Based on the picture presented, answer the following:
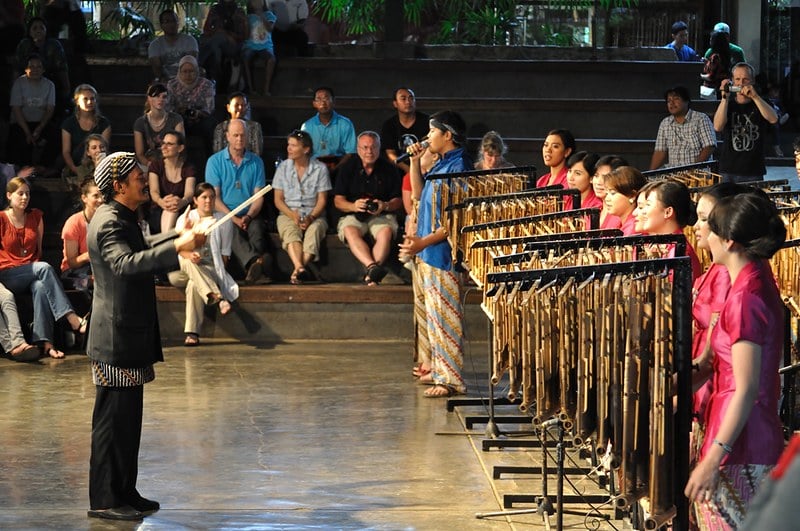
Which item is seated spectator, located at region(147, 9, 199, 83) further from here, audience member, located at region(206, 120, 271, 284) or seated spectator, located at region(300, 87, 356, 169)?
audience member, located at region(206, 120, 271, 284)

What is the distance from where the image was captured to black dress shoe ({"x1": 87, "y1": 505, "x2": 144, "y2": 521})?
5.70 meters

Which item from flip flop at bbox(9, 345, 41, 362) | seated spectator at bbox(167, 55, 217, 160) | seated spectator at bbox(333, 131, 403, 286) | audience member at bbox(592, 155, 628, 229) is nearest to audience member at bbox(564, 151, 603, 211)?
audience member at bbox(592, 155, 628, 229)

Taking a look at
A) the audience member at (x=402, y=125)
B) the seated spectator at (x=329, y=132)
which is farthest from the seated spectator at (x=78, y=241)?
the audience member at (x=402, y=125)

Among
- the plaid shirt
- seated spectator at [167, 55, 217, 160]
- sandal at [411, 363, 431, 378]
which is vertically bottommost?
sandal at [411, 363, 431, 378]

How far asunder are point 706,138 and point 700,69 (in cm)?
287

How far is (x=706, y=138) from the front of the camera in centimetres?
1125

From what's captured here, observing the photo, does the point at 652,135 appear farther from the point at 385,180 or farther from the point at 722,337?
the point at 722,337

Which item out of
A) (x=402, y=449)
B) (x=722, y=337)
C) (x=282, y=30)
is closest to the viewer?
(x=722, y=337)

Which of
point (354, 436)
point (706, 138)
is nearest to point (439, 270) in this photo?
point (354, 436)

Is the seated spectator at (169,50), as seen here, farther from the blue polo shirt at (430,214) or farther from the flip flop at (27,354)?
the blue polo shirt at (430,214)

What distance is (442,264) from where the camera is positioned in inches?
323

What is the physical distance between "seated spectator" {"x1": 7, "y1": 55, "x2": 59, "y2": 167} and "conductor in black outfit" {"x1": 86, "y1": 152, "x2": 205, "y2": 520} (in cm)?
705

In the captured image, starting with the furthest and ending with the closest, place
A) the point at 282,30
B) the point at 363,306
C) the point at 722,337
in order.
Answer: the point at 282,30 → the point at 363,306 → the point at 722,337

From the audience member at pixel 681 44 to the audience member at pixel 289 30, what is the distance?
408 cm
